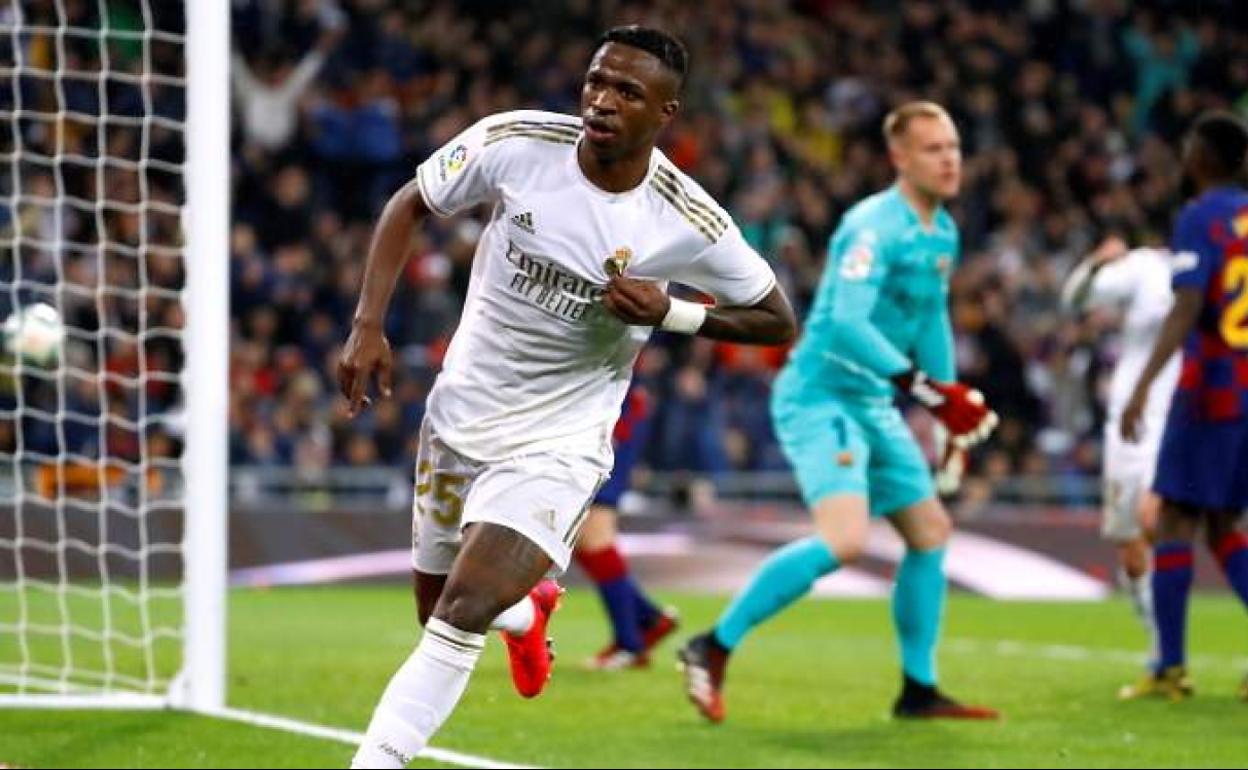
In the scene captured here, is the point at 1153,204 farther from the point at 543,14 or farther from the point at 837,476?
the point at 837,476

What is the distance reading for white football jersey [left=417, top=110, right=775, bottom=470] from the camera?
6031mm

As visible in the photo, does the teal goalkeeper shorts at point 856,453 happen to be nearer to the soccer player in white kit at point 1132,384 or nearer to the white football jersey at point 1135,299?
the soccer player in white kit at point 1132,384

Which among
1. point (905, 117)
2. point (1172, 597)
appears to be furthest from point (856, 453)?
point (1172, 597)

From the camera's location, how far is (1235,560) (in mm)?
9312

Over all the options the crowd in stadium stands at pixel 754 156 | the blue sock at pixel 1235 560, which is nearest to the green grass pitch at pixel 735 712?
the blue sock at pixel 1235 560

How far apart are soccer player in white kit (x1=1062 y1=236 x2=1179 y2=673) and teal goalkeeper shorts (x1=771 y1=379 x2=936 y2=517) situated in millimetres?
2025

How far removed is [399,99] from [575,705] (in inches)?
531

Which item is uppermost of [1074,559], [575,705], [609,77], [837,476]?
[609,77]

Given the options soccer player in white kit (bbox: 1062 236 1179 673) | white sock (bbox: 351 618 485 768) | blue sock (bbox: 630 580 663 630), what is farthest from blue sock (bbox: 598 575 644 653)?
white sock (bbox: 351 618 485 768)

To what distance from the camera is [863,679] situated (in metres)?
10.7

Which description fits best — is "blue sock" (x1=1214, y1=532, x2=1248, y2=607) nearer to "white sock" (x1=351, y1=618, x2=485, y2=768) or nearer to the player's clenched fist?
"white sock" (x1=351, y1=618, x2=485, y2=768)

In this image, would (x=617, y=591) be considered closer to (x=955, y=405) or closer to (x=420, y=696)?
(x=955, y=405)

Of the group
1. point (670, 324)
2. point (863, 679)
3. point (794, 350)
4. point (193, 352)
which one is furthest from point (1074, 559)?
point (670, 324)

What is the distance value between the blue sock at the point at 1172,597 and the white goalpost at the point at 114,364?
3870 millimetres
